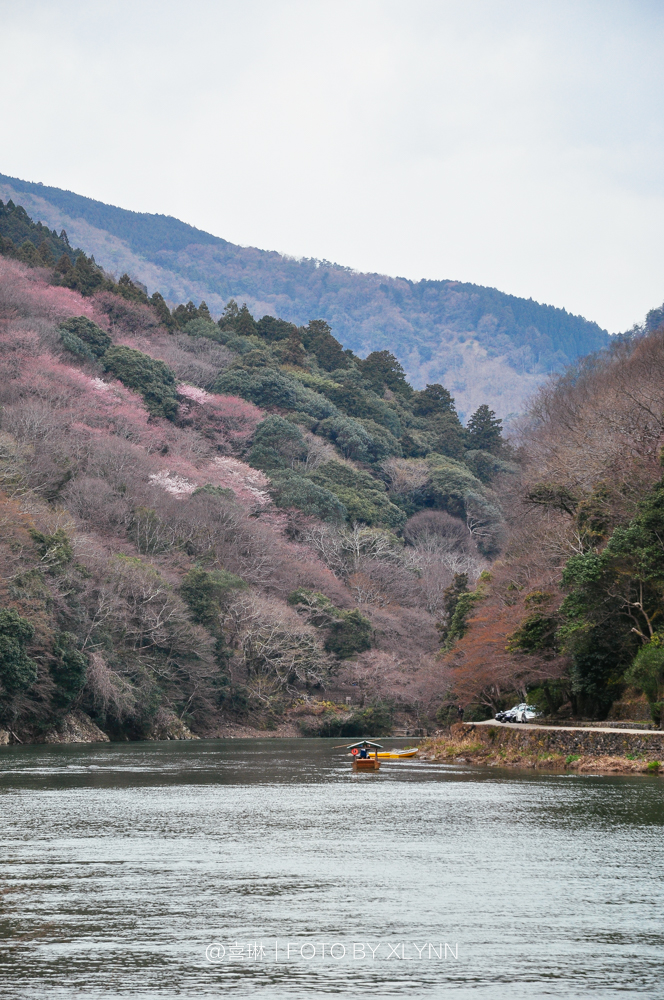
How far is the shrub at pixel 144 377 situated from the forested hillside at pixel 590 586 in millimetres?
38220

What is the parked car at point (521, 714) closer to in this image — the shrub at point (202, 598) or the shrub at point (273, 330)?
the shrub at point (202, 598)

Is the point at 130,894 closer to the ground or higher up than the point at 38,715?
higher up

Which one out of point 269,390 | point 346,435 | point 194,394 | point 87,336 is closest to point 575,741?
point 194,394

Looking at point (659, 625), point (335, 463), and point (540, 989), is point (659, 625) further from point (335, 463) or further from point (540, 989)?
point (335, 463)

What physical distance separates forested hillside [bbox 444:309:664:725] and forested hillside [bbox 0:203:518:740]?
37.8 feet

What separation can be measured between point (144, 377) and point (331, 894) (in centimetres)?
7198

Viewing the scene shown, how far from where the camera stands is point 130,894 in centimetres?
1143

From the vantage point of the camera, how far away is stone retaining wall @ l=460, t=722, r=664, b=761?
2678 cm

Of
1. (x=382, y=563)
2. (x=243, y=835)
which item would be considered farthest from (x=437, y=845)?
(x=382, y=563)

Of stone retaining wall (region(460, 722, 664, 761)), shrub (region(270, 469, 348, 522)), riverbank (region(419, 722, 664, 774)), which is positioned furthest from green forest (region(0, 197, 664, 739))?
riverbank (region(419, 722, 664, 774))

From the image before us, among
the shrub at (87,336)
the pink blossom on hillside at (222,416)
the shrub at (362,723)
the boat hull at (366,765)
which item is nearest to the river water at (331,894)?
the boat hull at (366,765)

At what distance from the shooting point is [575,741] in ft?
100

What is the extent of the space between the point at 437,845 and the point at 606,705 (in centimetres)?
2122

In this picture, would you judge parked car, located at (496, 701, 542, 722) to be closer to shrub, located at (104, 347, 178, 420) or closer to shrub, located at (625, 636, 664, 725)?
shrub, located at (625, 636, 664, 725)
